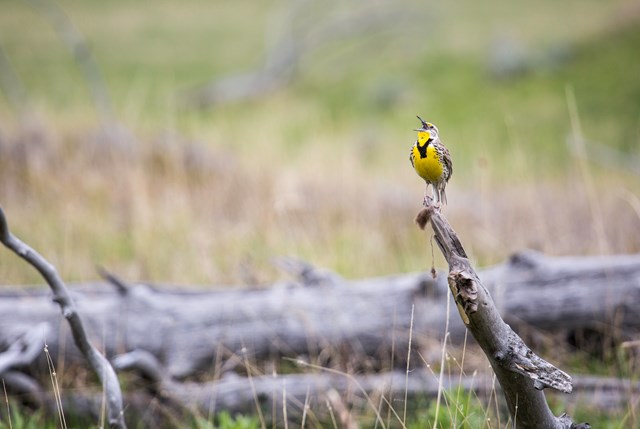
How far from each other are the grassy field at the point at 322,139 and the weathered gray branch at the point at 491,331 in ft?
6.83

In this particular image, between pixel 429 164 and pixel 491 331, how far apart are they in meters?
0.58

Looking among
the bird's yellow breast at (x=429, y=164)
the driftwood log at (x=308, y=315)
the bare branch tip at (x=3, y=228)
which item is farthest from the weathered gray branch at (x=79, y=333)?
the bird's yellow breast at (x=429, y=164)

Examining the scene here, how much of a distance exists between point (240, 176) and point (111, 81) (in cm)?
1085

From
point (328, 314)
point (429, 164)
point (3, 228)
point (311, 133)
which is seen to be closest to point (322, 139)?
point (311, 133)

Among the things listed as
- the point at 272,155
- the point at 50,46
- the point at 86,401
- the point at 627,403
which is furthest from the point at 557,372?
the point at 50,46

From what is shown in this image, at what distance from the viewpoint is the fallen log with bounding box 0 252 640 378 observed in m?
3.54

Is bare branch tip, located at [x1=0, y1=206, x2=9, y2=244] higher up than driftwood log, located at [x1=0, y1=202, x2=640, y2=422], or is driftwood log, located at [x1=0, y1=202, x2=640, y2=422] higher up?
bare branch tip, located at [x1=0, y1=206, x2=9, y2=244]

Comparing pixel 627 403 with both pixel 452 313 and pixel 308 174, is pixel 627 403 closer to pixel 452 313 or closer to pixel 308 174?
Answer: pixel 452 313

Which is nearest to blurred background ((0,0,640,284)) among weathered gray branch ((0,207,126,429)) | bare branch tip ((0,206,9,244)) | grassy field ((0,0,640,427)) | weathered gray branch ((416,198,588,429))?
grassy field ((0,0,640,427))

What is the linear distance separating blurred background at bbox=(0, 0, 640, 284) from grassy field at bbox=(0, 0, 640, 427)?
43 millimetres

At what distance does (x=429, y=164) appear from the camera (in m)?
1.62

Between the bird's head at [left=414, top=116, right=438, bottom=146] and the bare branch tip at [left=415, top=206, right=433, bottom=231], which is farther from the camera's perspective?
the bare branch tip at [left=415, top=206, right=433, bottom=231]

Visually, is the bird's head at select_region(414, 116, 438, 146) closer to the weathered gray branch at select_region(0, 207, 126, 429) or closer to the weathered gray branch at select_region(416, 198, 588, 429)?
the weathered gray branch at select_region(416, 198, 588, 429)

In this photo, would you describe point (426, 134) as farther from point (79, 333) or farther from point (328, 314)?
point (328, 314)
